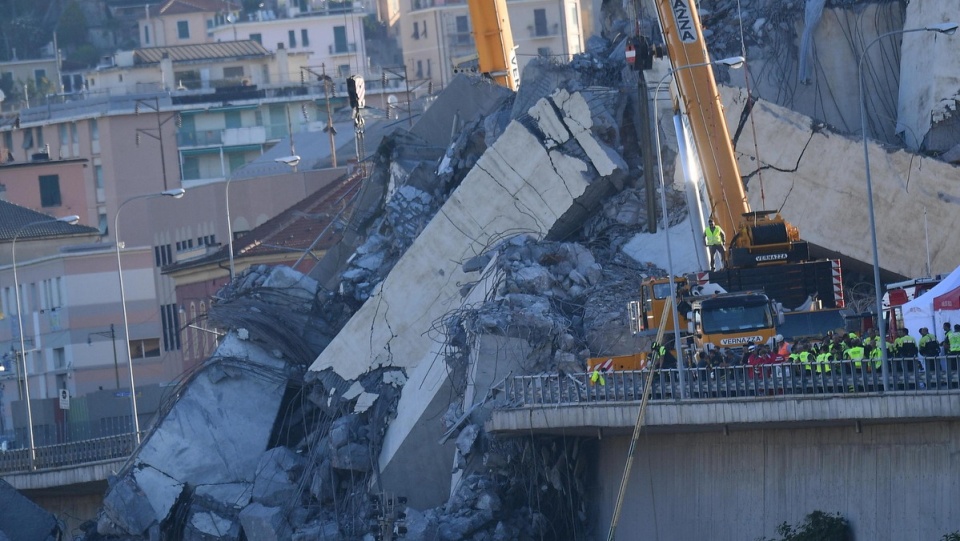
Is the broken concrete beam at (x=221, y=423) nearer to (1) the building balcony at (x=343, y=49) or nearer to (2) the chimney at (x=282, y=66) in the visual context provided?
(2) the chimney at (x=282, y=66)

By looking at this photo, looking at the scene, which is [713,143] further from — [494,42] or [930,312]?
[494,42]

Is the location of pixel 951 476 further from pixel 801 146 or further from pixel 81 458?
pixel 81 458

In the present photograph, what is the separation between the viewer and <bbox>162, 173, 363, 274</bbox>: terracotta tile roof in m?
67.1

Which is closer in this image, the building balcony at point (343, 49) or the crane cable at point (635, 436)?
the crane cable at point (635, 436)

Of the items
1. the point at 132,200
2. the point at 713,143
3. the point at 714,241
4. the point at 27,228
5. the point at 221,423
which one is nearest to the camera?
the point at 714,241

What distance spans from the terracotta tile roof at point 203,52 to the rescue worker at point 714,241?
75945 millimetres

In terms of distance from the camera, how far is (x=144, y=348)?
268ft

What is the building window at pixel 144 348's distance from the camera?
8150 centimetres

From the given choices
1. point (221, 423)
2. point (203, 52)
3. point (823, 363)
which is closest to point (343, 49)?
point (203, 52)

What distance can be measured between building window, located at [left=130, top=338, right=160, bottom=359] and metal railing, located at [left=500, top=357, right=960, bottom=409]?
1847 inches

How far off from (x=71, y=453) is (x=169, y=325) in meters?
29.6

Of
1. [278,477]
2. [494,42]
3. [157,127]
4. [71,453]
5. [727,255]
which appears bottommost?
[71,453]

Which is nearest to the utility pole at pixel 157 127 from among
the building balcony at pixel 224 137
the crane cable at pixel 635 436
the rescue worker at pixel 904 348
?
the building balcony at pixel 224 137

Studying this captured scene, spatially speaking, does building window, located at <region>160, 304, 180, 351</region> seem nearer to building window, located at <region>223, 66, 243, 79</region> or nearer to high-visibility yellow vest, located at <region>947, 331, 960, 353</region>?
building window, located at <region>223, 66, 243, 79</region>
